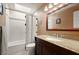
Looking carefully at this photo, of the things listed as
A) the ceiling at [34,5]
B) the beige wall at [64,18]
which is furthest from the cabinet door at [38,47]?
the ceiling at [34,5]

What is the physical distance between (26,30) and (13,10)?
33 cm

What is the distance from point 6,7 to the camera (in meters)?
1.52

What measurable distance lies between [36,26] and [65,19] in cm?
41

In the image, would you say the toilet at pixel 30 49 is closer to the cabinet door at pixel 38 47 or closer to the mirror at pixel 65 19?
the cabinet door at pixel 38 47

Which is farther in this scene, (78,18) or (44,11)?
(44,11)

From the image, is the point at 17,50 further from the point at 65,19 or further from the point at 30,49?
the point at 65,19

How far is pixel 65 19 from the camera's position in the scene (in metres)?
1.53

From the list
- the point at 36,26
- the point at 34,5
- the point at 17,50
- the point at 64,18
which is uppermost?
the point at 34,5

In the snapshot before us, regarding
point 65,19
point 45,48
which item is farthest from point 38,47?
point 65,19

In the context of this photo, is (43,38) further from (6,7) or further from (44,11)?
(6,7)

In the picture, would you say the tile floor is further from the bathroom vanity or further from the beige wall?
the beige wall

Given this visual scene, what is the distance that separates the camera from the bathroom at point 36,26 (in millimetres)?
1500

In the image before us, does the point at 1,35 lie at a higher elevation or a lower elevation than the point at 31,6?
lower
